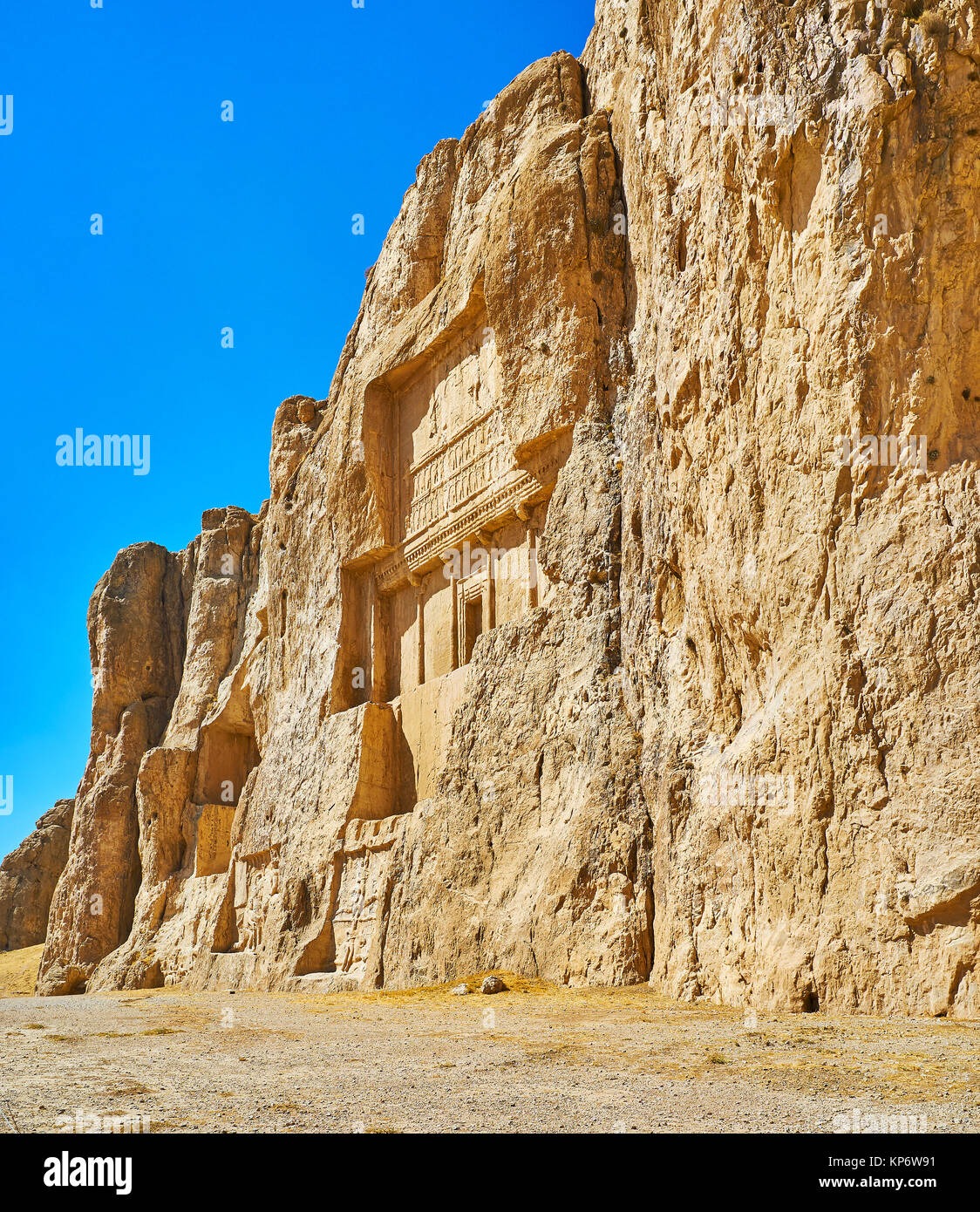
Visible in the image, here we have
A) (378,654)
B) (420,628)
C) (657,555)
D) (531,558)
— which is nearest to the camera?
(657,555)

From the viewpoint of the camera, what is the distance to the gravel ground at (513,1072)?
564 centimetres

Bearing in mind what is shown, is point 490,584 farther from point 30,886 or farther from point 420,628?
point 30,886

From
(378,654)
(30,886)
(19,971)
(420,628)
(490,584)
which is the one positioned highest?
(490,584)

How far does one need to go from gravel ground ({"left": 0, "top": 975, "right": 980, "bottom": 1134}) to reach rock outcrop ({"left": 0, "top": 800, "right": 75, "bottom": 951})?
3500 cm

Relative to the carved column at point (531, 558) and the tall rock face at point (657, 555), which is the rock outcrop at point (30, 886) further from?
the carved column at point (531, 558)

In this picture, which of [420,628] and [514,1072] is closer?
[514,1072]

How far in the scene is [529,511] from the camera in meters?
19.0

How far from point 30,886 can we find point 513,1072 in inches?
1611

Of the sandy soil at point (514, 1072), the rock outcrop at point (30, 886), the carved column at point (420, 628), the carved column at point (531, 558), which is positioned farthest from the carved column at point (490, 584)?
the rock outcrop at point (30, 886)

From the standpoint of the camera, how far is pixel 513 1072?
7355mm

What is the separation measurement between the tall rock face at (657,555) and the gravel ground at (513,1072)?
55.6 inches

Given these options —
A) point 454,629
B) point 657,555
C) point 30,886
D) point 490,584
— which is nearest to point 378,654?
point 454,629

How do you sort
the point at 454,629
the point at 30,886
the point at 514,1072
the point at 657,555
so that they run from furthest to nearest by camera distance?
the point at 30,886, the point at 454,629, the point at 657,555, the point at 514,1072
